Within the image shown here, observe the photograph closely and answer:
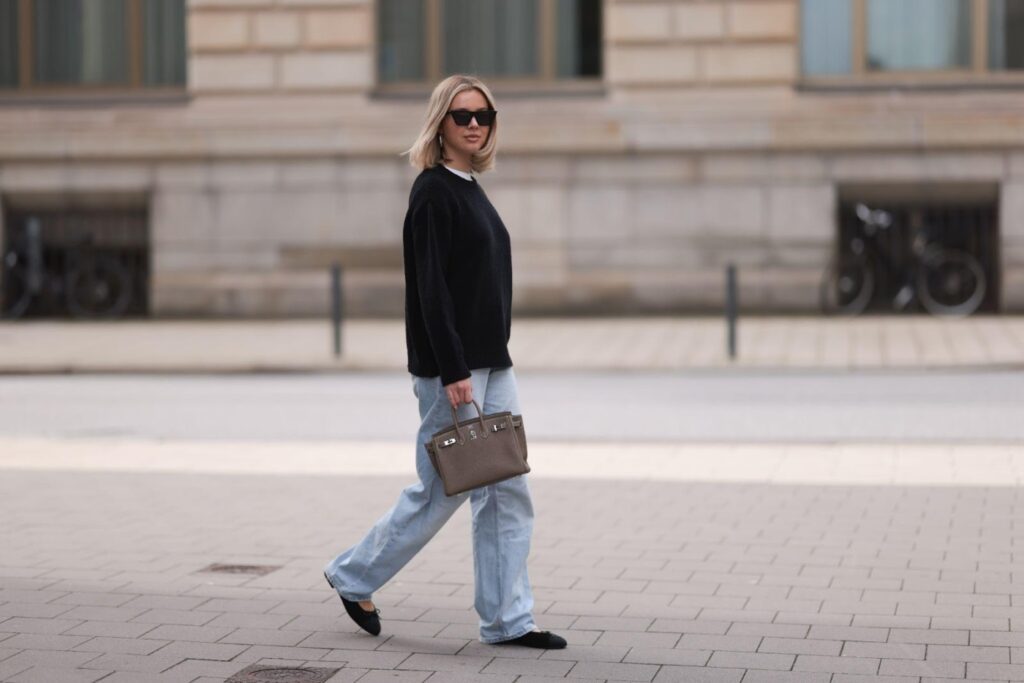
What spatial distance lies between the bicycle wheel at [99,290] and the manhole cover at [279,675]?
1855cm

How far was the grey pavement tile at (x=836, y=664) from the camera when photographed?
5.38 m

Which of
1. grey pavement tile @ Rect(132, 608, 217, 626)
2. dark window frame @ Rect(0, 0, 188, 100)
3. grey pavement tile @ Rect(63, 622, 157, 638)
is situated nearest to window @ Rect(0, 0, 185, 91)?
dark window frame @ Rect(0, 0, 188, 100)

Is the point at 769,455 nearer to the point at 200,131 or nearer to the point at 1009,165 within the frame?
the point at 1009,165

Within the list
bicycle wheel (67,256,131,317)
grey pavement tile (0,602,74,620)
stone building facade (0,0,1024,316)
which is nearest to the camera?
grey pavement tile (0,602,74,620)

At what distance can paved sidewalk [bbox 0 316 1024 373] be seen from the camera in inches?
687

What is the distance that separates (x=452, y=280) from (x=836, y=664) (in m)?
1.70

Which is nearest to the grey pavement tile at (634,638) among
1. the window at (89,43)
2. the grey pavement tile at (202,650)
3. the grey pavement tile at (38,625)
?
the grey pavement tile at (202,650)

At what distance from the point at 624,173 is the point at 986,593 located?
53.5 feet

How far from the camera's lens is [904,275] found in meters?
22.2

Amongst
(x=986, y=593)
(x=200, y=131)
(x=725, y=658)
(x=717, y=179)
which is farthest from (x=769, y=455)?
(x=200, y=131)

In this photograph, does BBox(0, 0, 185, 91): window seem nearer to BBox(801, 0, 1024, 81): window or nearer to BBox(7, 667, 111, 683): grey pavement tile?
BBox(801, 0, 1024, 81): window

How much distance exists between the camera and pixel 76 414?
14000 mm

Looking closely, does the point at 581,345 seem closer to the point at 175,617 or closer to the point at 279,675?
the point at 175,617

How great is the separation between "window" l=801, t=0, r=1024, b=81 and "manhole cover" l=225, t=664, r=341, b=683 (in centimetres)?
1840
